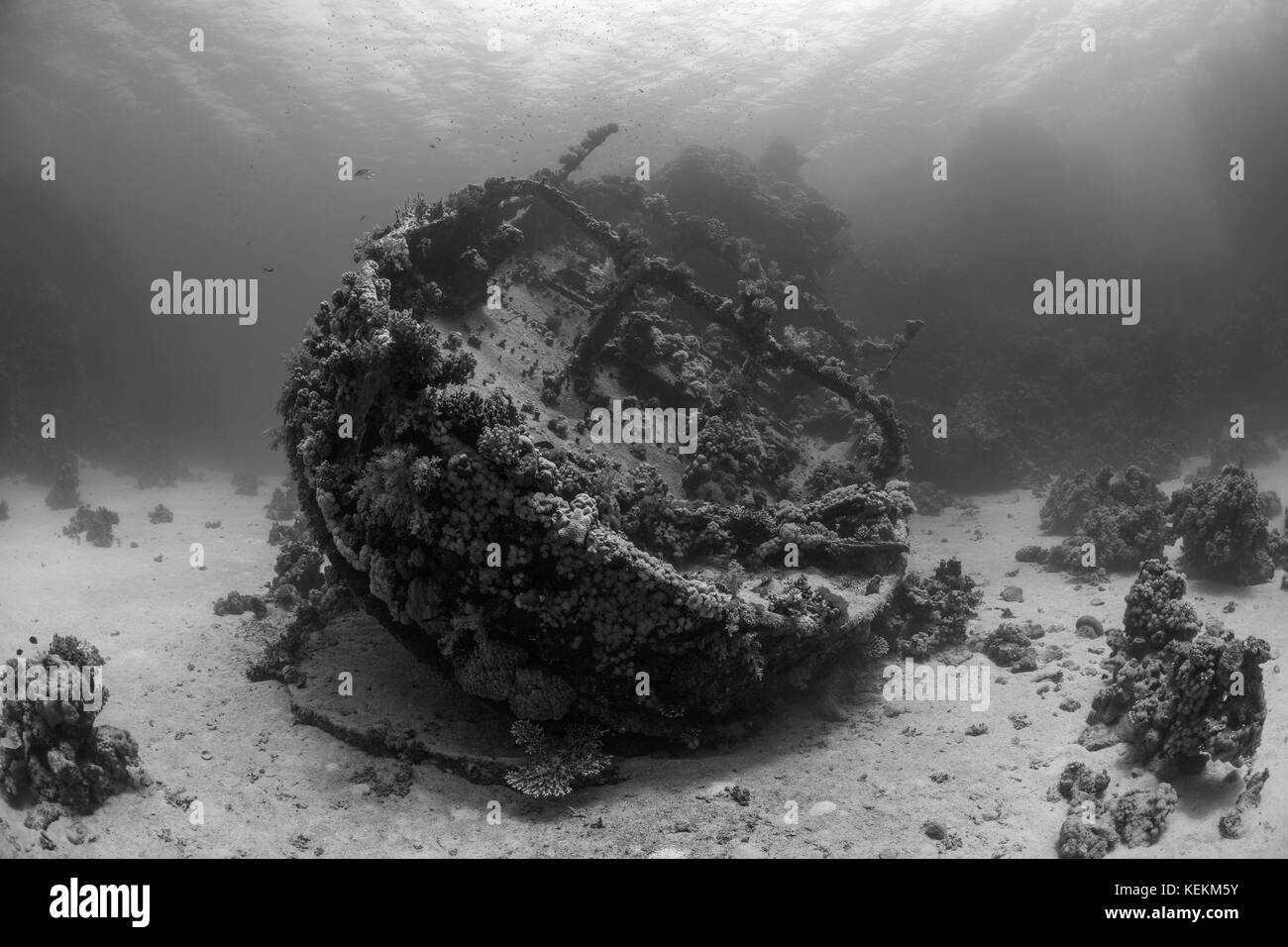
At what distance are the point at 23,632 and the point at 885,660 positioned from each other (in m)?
15.5

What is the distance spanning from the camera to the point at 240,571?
16812mm

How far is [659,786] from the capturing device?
7969 mm

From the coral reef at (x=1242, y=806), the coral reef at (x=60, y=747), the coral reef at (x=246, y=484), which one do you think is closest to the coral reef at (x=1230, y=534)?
the coral reef at (x=1242, y=806)

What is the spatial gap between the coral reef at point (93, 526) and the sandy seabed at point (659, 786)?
9728mm

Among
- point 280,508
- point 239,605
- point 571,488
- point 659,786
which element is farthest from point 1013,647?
point 280,508

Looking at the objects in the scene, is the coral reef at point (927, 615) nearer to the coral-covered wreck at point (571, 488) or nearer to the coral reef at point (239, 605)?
the coral-covered wreck at point (571, 488)

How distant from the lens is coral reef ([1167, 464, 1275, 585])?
12688mm

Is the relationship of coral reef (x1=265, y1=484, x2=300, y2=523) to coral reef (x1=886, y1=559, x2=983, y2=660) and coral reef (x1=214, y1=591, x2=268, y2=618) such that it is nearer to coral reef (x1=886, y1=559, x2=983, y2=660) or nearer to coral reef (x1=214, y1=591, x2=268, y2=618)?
coral reef (x1=214, y1=591, x2=268, y2=618)

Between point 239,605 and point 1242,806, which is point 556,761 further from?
point 239,605

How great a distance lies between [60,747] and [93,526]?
1769 cm

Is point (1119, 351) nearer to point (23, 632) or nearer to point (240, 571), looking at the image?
point (240, 571)

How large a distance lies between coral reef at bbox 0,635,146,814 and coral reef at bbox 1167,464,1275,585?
704 inches
